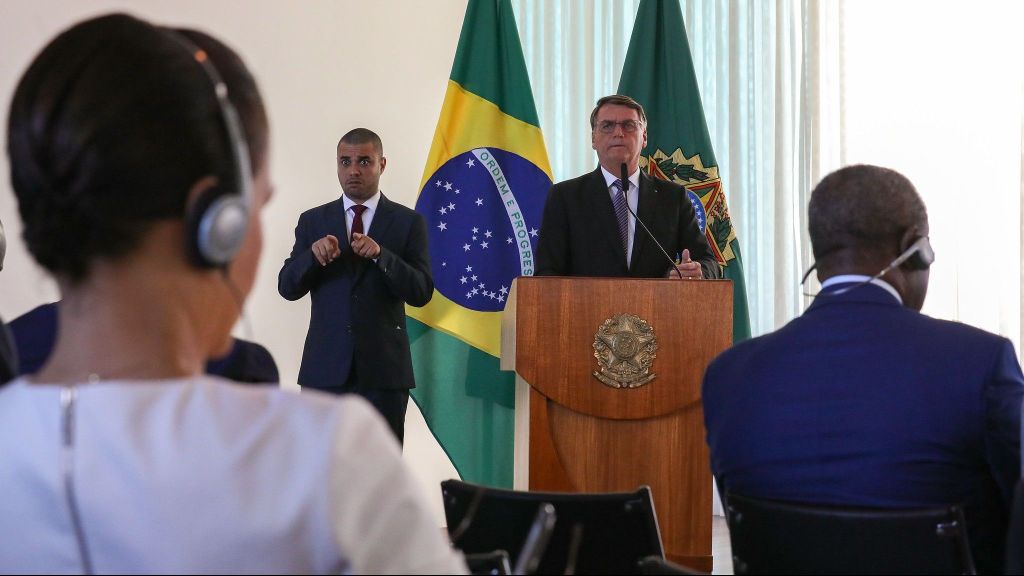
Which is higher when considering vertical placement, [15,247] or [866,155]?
[866,155]

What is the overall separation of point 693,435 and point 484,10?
285 cm

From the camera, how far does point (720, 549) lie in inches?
197

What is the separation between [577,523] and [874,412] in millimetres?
571

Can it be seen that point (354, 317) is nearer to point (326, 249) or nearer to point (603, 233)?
point (326, 249)

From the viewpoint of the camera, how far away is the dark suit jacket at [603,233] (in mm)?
4133

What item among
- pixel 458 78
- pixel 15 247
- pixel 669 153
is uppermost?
pixel 458 78

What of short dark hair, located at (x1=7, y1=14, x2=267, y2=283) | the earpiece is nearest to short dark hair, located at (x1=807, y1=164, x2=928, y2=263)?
the earpiece

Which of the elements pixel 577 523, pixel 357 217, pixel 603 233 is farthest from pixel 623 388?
pixel 357 217

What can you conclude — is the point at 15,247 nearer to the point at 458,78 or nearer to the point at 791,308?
the point at 458,78

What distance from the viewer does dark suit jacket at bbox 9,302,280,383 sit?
1.89m

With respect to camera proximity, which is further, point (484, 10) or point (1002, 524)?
point (484, 10)

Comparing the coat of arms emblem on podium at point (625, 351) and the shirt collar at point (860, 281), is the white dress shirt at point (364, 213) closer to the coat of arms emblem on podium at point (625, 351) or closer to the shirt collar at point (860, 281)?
the coat of arms emblem on podium at point (625, 351)

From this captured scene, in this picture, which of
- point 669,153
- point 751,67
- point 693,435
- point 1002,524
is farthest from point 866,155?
point 1002,524

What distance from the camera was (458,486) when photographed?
2033 mm
